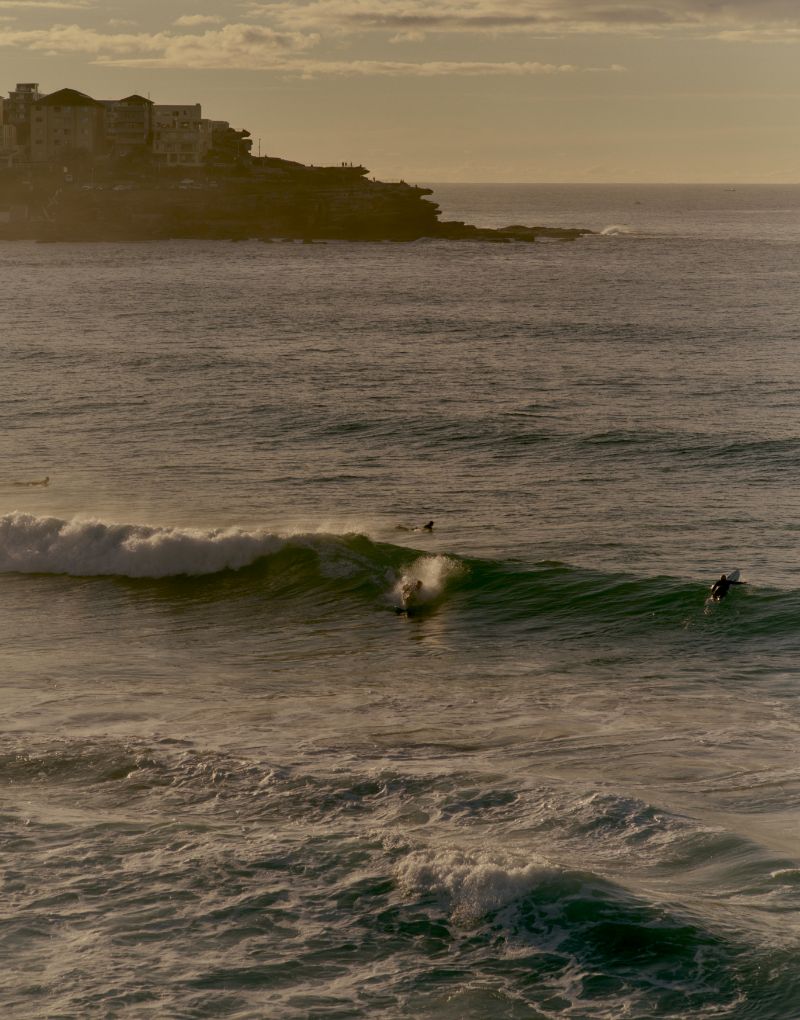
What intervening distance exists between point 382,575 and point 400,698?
7570 mm

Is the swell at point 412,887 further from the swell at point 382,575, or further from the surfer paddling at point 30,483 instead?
the surfer paddling at point 30,483

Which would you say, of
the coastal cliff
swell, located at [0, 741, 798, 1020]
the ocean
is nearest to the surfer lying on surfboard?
the ocean

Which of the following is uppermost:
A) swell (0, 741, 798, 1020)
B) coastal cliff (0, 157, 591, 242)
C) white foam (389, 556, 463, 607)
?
coastal cliff (0, 157, 591, 242)

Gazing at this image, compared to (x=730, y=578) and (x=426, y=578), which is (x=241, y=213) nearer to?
(x=426, y=578)

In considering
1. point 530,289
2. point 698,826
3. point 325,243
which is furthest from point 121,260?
point 698,826

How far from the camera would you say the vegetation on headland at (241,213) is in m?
178

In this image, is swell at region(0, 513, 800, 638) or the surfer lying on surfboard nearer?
the surfer lying on surfboard

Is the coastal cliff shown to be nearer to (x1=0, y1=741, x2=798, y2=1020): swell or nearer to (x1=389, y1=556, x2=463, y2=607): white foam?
(x1=389, y1=556, x2=463, y2=607): white foam

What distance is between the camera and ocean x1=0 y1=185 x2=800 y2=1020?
12.5 meters

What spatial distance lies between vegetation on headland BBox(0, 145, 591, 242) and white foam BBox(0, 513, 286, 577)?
151561 mm

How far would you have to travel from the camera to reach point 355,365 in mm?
60562

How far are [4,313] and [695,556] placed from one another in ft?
214

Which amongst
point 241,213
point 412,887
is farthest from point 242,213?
point 412,887

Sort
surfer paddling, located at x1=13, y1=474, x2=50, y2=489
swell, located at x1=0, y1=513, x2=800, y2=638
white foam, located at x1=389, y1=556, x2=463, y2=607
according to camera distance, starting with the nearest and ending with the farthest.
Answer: swell, located at x1=0, y1=513, x2=800, y2=638 → white foam, located at x1=389, y1=556, x2=463, y2=607 → surfer paddling, located at x1=13, y1=474, x2=50, y2=489
